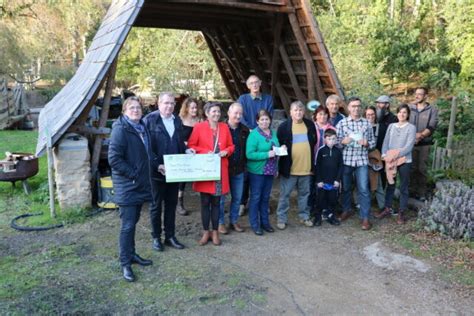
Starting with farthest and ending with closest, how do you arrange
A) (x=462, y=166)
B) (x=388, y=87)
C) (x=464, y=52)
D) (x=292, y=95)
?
(x=388, y=87)
(x=464, y=52)
(x=292, y=95)
(x=462, y=166)

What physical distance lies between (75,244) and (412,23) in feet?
62.0

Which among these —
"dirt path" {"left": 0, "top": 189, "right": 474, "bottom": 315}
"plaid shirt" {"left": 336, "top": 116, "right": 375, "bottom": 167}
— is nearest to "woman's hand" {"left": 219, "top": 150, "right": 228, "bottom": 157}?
"dirt path" {"left": 0, "top": 189, "right": 474, "bottom": 315}

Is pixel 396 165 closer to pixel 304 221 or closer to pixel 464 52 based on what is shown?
pixel 304 221

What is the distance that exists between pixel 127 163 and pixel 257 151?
1.77m

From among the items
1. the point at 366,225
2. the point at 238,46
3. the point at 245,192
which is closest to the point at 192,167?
the point at 245,192

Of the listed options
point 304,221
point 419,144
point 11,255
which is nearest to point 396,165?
point 419,144

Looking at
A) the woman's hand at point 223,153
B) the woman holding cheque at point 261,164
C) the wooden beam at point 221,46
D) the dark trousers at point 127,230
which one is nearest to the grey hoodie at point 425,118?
the woman holding cheque at point 261,164

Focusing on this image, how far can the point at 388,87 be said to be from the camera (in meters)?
19.3

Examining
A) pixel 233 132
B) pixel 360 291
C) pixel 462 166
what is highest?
pixel 233 132

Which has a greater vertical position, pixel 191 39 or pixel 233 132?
pixel 191 39

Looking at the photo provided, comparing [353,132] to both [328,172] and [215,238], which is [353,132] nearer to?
[328,172]

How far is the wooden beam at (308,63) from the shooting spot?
7625mm

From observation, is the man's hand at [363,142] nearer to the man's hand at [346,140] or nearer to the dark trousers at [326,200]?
the man's hand at [346,140]

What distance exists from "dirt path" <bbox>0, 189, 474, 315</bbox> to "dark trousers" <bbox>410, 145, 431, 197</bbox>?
61.2 inches
